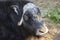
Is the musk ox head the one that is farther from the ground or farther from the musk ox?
the ground

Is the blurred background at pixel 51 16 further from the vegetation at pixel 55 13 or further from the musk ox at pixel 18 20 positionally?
the musk ox at pixel 18 20

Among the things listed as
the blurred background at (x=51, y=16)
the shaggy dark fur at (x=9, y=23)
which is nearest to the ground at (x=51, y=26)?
the blurred background at (x=51, y=16)

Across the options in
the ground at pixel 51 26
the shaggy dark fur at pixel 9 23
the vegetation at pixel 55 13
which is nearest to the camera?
the shaggy dark fur at pixel 9 23

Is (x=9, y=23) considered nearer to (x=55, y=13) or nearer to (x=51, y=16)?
(x=51, y=16)

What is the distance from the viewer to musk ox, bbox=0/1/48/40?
6.37 ft

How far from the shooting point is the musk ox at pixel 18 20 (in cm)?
194

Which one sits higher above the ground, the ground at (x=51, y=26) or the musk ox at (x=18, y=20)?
the musk ox at (x=18, y=20)

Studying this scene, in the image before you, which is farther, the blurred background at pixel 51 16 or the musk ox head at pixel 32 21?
the blurred background at pixel 51 16

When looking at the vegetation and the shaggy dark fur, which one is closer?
the shaggy dark fur

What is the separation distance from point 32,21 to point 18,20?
0.15 m

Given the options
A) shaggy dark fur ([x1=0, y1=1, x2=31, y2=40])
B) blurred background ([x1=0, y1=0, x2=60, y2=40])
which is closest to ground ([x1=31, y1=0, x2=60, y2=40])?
blurred background ([x1=0, y1=0, x2=60, y2=40])

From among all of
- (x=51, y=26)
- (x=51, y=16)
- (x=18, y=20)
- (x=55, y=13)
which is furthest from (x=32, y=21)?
(x=55, y=13)

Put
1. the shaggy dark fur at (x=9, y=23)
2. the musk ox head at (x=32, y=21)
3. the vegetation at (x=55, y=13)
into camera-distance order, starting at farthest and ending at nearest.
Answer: the vegetation at (x=55, y=13), the shaggy dark fur at (x=9, y=23), the musk ox head at (x=32, y=21)

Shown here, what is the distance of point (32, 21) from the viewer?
192cm
